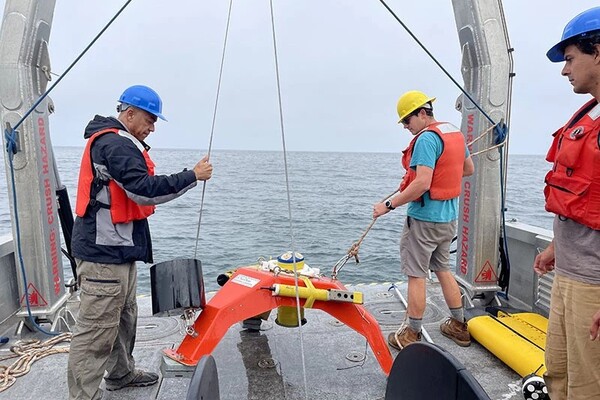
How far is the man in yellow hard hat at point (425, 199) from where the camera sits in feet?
11.1

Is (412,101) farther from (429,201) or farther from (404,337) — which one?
(404,337)

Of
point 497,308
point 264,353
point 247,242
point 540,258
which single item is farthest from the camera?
point 247,242

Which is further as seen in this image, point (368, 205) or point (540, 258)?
point (368, 205)

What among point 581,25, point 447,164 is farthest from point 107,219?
point 581,25

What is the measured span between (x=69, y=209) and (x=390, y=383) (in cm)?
351

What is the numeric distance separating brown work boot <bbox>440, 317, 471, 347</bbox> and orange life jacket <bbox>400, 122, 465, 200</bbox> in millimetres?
1019

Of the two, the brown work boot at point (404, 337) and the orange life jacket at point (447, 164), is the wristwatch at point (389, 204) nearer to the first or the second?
the orange life jacket at point (447, 164)

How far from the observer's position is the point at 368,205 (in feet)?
60.2

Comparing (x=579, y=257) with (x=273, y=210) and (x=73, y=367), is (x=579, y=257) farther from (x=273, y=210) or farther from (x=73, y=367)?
(x=273, y=210)

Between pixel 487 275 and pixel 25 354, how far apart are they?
375 cm

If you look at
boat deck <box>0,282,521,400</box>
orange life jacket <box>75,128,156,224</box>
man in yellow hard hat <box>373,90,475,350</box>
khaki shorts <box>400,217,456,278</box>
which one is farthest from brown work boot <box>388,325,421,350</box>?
orange life jacket <box>75,128,156,224</box>

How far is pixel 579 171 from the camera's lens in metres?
2.02

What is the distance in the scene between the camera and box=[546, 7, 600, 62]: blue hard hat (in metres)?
1.91

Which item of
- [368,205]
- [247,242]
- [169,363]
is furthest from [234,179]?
[169,363]
